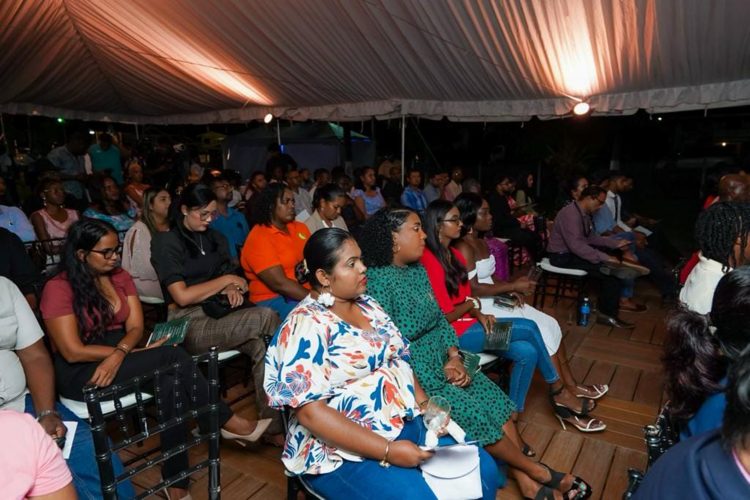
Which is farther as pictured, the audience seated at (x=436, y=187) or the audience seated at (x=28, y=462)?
the audience seated at (x=436, y=187)

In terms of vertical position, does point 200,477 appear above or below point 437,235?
Answer: below

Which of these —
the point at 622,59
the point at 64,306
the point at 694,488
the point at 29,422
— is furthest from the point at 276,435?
the point at 622,59

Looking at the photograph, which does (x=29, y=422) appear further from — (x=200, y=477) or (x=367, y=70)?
(x=367, y=70)

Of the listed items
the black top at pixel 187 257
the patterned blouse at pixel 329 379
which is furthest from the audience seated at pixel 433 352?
the black top at pixel 187 257

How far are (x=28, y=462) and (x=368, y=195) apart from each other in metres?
5.46

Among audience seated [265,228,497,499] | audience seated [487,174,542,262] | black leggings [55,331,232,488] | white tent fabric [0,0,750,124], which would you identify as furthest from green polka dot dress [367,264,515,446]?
audience seated [487,174,542,262]

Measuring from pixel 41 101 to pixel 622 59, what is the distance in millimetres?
8940

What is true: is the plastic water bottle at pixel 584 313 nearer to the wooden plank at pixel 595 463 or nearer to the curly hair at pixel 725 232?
the wooden plank at pixel 595 463

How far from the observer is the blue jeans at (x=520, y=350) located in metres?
2.52

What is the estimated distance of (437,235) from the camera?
2686 mm

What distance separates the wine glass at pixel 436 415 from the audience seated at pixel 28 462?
1014 millimetres

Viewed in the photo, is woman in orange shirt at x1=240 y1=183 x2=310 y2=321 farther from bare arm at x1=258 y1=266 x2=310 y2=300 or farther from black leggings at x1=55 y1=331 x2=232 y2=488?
black leggings at x1=55 y1=331 x2=232 y2=488

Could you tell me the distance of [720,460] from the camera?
818 millimetres

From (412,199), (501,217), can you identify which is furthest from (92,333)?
(412,199)
